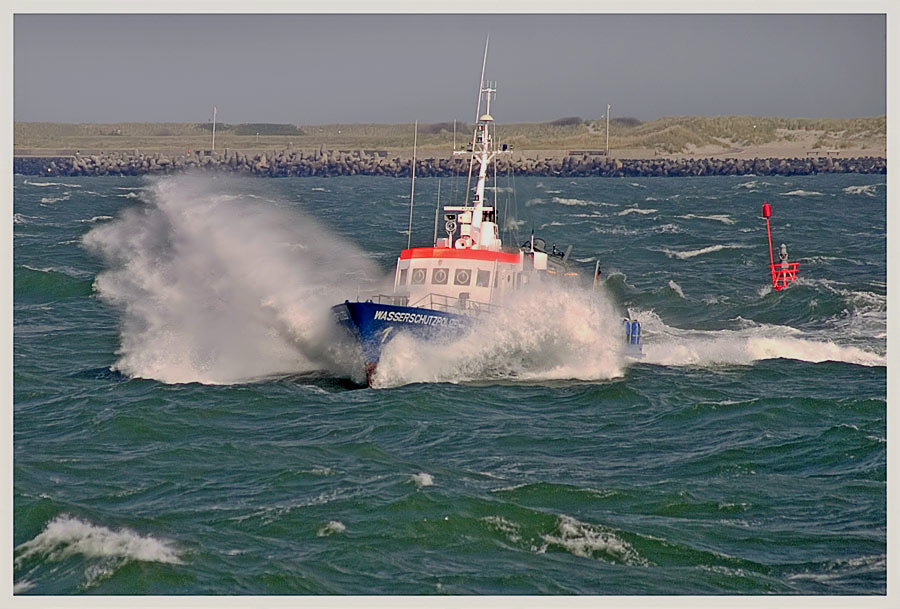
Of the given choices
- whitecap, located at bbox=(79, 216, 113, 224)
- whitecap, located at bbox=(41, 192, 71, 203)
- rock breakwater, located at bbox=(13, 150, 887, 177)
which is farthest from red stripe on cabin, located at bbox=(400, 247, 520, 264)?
rock breakwater, located at bbox=(13, 150, 887, 177)

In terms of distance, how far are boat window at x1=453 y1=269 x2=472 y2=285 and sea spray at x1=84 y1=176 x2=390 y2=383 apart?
3.39 m

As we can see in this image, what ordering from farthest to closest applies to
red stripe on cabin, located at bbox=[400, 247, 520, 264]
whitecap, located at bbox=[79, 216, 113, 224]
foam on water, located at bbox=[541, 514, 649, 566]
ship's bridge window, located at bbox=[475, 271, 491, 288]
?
whitecap, located at bbox=[79, 216, 113, 224]
red stripe on cabin, located at bbox=[400, 247, 520, 264]
ship's bridge window, located at bbox=[475, 271, 491, 288]
foam on water, located at bbox=[541, 514, 649, 566]

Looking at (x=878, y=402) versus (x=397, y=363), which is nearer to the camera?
(x=878, y=402)

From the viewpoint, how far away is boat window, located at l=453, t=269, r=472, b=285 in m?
31.2

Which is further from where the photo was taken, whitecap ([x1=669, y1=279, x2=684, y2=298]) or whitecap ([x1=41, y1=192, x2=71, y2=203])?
whitecap ([x1=41, y1=192, x2=71, y2=203])

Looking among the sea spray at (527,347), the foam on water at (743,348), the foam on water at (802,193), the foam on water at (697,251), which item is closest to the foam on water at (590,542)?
the sea spray at (527,347)

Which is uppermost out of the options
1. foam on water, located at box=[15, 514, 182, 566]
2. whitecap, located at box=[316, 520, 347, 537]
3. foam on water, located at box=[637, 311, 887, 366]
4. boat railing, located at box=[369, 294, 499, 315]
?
boat railing, located at box=[369, 294, 499, 315]

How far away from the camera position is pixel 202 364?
29750mm

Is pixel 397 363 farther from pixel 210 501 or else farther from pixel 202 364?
pixel 210 501

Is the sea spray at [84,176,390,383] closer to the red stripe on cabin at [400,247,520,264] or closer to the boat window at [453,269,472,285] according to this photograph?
the red stripe on cabin at [400,247,520,264]

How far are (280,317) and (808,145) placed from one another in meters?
154

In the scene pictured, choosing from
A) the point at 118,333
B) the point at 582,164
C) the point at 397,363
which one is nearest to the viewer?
the point at 397,363

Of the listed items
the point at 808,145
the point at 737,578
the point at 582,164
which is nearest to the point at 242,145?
the point at 582,164

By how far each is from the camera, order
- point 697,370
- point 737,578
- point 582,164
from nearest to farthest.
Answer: point 737,578
point 697,370
point 582,164
